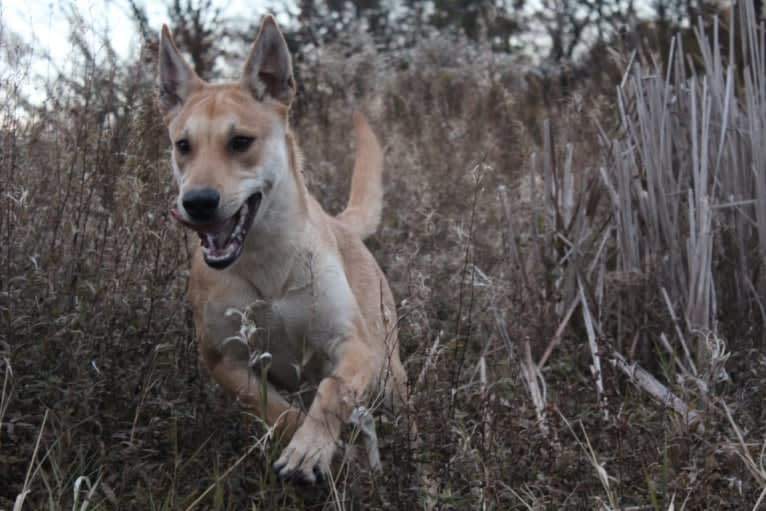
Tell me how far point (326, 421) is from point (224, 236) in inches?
30.9

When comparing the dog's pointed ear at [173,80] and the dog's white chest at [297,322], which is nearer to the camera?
the dog's white chest at [297,322]

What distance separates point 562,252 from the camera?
5.02 meters

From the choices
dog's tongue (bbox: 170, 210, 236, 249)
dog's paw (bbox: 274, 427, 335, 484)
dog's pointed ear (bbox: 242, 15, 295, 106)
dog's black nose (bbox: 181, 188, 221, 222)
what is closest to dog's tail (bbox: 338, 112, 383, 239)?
dog's pointed ear (bbox: 242, 15, 295, 106)

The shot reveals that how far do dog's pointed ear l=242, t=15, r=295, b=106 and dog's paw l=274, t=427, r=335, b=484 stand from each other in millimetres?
1449

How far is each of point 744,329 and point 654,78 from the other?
1.19 m

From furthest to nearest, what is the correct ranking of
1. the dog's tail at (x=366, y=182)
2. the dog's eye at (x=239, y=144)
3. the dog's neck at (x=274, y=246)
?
the dog's tail at (x=366, y=182), the dog's neck at (x=274, y=246), the dog's eye at (x=239, y=144)

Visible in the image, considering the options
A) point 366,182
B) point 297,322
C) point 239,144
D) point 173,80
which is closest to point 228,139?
point 239,144

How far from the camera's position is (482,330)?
506 centimetres

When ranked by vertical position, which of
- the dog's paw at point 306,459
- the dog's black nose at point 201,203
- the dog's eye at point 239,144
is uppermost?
the dog's eye at point 239,144

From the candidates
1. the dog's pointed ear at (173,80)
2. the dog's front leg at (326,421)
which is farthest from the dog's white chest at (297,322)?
the dog's pointed ear at (173,80)

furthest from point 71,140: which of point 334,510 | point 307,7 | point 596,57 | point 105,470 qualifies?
point 307,7

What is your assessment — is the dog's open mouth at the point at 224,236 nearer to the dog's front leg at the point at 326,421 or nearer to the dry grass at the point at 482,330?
the dry grass at the point at 482,330

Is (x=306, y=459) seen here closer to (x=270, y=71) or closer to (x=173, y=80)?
(x=270, y=71)

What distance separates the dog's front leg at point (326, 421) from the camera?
313 cm
